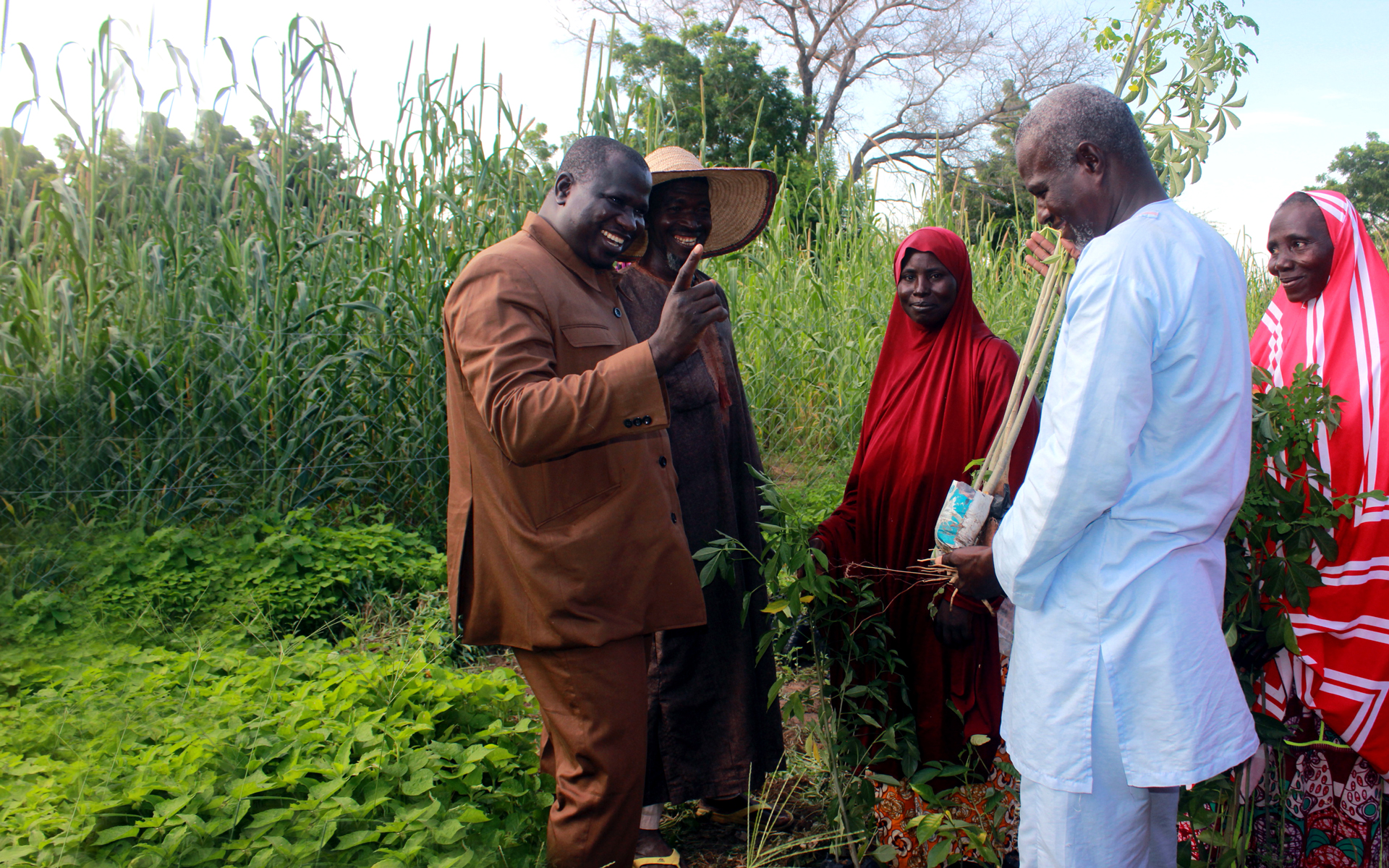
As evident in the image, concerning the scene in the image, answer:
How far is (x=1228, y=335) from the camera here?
1433 millimetres

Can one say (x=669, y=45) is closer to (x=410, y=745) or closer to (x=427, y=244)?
(x=427, y=244)

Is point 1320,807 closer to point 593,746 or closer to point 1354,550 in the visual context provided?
point 1354,550

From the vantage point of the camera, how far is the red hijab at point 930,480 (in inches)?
93.1

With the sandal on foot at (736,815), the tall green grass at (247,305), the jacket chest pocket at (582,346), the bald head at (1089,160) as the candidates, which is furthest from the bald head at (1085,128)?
the tall green grass at (247,305)

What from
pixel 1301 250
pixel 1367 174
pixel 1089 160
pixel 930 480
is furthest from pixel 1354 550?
pixel 1367 174

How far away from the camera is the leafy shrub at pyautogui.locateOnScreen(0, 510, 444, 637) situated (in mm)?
3314

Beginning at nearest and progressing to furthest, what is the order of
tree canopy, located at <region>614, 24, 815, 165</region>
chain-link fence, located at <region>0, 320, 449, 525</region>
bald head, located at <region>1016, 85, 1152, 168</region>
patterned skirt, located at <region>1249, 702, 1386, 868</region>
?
bald head, located at <region>1016, 85, 1152, 168</region> < patterned skirt, located at <region>1249, 702, 1386, 868</region> < chain-link fence, located at <region>0, 320, 449, 525</region> < tree canopy, located at <region>614, 24, 815, 165</region>

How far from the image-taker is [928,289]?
2586 mm

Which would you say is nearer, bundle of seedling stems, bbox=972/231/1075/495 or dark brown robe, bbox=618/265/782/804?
bundle of seedling stems, bbox=972/231/1075/495

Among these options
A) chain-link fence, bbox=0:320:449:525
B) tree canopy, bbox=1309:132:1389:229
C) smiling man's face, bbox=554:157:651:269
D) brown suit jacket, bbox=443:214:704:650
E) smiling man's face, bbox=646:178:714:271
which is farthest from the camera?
tree canopy, bbox=1309:132:1389:229

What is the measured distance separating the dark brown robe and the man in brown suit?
1.79 feet

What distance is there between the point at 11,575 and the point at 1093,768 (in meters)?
3.77

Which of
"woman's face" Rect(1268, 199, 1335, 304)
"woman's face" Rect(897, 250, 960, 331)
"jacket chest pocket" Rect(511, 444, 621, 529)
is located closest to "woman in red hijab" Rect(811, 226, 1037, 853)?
"woman's face" Rect(897, 250, 960, 331)

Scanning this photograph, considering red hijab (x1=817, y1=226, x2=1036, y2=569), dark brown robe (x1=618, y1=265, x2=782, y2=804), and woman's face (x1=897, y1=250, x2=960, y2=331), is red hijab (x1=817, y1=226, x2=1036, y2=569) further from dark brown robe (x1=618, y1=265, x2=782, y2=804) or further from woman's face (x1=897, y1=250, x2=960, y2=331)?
dark brown robe (x1=618, y1=265, x2=782, y2=804)
